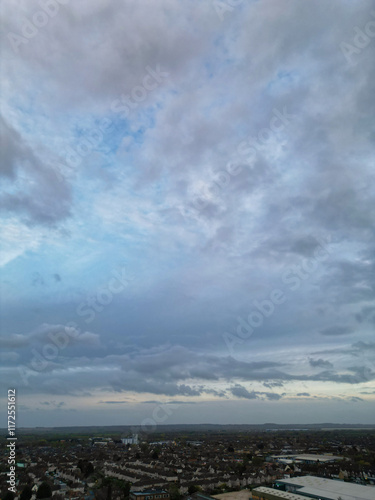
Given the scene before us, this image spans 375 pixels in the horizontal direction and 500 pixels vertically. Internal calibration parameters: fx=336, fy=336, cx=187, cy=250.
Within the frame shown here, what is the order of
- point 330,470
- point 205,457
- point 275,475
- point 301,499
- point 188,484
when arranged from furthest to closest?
point 205,457
point 330,470
point 275,475
point 188,484
point 301,499

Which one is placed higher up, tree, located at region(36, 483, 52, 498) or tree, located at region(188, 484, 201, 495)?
tree, located at region(36, 483, 52, 498)

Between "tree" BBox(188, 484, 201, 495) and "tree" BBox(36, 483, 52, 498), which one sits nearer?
"tree" BBox(36, 483, 52, 498)

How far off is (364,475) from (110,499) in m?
42.1

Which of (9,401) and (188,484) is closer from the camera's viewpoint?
(9,401)

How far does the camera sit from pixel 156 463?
6538 cm

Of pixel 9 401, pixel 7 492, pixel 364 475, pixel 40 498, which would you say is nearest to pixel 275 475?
pixel 364 475

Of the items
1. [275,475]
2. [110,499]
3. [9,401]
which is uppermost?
[9,401]

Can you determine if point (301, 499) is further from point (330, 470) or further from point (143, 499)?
point (330, 470)

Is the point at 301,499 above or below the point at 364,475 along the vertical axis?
above

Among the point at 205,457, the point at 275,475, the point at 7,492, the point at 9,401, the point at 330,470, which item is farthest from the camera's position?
the point at 205,457

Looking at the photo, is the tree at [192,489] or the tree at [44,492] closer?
the tree at [44,492]

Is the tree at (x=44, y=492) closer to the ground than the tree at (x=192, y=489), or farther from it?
farther from it

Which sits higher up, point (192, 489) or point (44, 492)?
point (44, 492)

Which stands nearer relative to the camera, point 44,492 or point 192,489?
point 44,492
